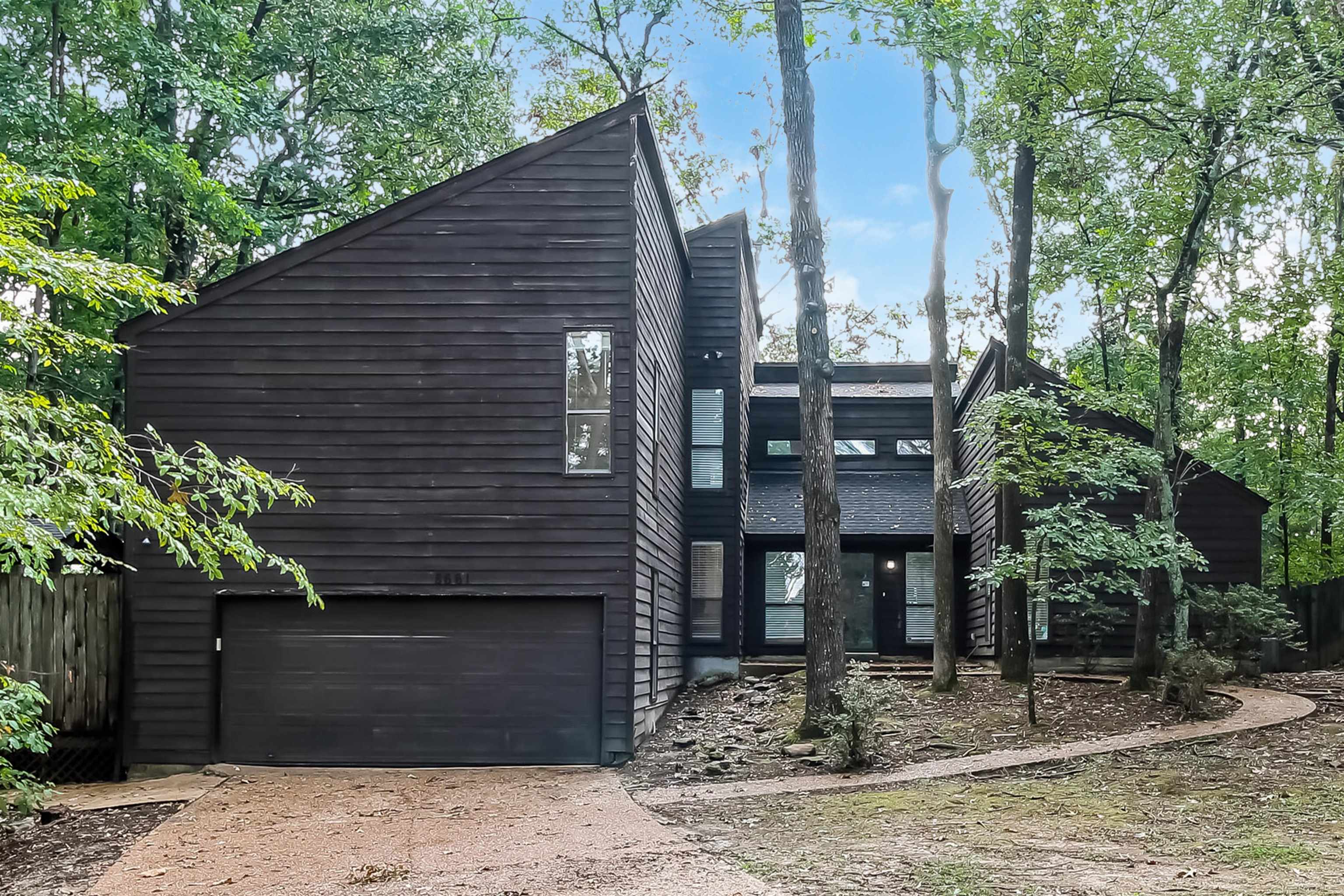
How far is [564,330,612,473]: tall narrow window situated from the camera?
12.9 metres

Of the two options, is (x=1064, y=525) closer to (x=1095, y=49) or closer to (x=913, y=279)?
(x=1095, y=49)

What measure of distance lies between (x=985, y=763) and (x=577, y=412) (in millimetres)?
5532

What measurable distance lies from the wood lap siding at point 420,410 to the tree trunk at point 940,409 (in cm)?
617

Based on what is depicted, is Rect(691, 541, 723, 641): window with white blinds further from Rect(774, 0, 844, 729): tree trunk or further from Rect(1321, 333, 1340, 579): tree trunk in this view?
Rect(1321, 333, 1340, 579): tree trunk

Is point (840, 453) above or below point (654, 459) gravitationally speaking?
above

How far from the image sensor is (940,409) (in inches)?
745

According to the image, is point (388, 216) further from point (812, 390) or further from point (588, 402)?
point (812, 390)

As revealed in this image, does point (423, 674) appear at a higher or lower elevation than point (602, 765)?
higher

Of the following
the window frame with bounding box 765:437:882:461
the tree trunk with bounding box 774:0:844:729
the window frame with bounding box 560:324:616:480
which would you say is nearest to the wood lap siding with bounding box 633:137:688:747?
the window frame with bounding box 560:324:616:480

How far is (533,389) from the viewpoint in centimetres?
1297

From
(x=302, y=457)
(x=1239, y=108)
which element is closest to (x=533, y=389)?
(x=302, y=457)

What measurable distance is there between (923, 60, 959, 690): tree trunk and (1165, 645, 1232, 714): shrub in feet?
11.2

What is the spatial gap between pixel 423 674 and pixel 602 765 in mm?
2169

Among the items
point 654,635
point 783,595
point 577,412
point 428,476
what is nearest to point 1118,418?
point 783,595
